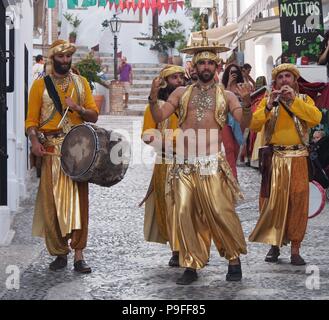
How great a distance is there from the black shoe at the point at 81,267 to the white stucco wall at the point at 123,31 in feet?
122

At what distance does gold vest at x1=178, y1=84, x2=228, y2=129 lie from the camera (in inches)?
284

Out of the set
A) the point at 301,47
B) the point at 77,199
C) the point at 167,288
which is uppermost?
the point at 301,47

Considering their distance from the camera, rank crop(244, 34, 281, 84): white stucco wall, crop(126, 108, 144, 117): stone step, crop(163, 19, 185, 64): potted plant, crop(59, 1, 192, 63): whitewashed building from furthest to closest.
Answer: crop(59, 1, 192, 63): whitewashed building < crop(163, 19, 185, 64): potted plant < crop(126, 108, 144, 117): stone step < crop(244, 34, 281, 84): white stucco wall

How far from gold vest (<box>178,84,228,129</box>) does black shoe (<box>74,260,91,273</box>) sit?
1.41m

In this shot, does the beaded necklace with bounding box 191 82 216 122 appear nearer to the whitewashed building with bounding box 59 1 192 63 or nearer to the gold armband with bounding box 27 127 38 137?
→ the gold armband with bounding box 27 127 38 137

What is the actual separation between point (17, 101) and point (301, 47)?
423 centimetres

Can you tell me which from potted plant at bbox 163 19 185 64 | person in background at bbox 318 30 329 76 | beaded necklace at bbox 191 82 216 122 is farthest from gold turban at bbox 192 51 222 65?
potted plant at bbox 163 19 185 64

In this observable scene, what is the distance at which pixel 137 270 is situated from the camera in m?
7.49

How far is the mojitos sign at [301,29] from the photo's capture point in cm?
1291

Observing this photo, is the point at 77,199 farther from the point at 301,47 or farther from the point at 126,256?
the point at 301,47

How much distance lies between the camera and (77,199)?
751 centimetres
